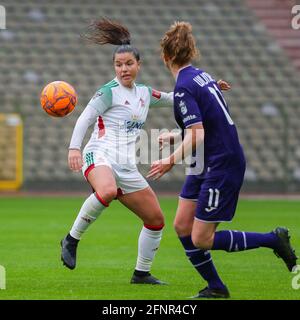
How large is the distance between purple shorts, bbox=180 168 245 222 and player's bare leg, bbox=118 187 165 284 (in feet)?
3.66

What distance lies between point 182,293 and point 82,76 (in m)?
16.6

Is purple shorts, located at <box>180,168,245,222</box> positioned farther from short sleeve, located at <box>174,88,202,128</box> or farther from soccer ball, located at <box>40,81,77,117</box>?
soccer ball, located at <box>40,81,77,117</box>

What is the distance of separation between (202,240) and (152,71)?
1713 cm

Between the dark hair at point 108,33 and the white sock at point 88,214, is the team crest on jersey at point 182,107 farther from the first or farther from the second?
the dark hair at point 108,33

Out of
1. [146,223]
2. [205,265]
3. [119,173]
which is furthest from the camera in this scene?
[146,223]

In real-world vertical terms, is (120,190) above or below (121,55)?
below

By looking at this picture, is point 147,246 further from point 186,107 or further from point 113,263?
point 186,107

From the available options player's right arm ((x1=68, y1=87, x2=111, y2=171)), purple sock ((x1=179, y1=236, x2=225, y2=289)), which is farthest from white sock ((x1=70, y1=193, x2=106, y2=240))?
purple sock ((x1=179, y1=236, x2=225, y2=289))

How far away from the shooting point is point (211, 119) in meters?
6.78

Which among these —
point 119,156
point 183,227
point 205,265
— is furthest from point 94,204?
point 205,265

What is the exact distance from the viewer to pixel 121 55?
7.80 metres

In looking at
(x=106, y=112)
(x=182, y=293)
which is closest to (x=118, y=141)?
(x=106, y=112)

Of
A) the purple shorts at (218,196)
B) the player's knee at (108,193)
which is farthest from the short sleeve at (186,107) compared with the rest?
the player's knee at (108,193)
